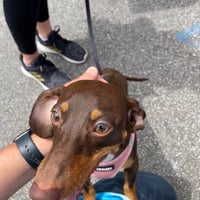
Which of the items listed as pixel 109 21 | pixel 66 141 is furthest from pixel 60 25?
pixel 66 141

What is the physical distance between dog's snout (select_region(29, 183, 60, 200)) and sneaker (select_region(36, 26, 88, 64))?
6.26ft

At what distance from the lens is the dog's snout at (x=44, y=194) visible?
1.60m

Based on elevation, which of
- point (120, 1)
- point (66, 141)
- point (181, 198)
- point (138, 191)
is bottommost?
point (181, 198)

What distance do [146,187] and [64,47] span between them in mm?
1385

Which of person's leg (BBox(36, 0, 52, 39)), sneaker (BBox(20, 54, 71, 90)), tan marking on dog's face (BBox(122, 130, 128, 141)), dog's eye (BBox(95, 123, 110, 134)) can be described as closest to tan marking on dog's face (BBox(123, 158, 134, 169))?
tan marking on dog's face (BBox(122, 130, 128, 141))

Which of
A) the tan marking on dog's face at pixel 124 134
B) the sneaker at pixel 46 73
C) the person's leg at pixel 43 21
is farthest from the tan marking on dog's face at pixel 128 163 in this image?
the person's leg at pixel 43 21

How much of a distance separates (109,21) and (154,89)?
2.69ft

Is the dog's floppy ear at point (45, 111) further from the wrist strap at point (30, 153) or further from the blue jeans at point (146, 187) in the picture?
the blue jeans at point (146, 187)

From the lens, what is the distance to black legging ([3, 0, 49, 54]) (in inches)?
107

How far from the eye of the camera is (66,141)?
5.74 feet

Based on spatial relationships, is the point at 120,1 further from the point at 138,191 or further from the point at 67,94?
the point at 67,94

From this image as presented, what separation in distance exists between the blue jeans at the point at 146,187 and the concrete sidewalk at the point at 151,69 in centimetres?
20

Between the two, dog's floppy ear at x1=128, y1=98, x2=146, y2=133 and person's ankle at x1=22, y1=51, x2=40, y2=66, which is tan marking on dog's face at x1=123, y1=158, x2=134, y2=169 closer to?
Answer: dog's floppy ear at x1=128, y1=98, x2=146, y2=133

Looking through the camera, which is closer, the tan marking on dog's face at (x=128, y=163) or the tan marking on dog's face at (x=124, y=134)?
the tan marking on dog's face at (x=124, y=134)
